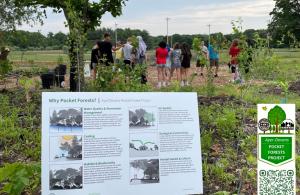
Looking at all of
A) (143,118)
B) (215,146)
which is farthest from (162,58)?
(143,118)

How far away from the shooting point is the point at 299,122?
10.4 metres

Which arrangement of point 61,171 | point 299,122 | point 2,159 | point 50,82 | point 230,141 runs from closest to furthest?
1. point 61,171
2. point 2,159
3. point 230,141
4. point 299,122
5. point 50,82

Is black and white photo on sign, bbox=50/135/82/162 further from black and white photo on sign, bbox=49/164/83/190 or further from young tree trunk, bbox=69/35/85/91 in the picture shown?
young tree trunk, bbox=69/35/85/91

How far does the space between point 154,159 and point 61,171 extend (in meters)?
0.83

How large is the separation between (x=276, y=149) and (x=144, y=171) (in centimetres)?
113

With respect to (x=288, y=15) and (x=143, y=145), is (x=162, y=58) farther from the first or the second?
(x=288, y=15)

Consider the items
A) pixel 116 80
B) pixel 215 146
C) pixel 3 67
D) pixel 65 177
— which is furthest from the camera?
pixel 3 67

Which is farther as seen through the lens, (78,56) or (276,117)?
(78,56)

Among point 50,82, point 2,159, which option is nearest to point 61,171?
point 2,159

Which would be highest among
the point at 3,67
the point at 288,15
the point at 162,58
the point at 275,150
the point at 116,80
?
the point at 288,15

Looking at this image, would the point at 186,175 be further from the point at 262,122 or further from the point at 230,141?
the point at 230,141

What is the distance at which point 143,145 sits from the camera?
483 cm

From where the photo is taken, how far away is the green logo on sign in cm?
461

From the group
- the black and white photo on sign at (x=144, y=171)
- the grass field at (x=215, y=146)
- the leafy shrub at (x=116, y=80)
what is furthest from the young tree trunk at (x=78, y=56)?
the black and white photo on sign at (x=144, y=171)
